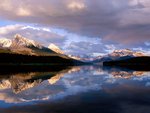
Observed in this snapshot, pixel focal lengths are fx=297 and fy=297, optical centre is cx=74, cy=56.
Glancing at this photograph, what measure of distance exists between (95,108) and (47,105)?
17.5ft

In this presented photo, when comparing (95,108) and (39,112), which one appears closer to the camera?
(39,112)

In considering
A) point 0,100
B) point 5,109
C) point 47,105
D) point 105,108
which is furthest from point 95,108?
point 0,100

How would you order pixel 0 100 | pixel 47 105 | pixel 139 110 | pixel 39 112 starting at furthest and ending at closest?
pixel 0 100, pixel 47 105, pixel 139 110, pixel 39 112

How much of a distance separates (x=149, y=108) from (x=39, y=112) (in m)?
11.5

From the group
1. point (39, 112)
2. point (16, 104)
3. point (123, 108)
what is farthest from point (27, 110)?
point (123, 108)

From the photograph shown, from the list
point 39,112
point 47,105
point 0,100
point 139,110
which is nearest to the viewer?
point 39,112

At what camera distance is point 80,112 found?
2781 cm

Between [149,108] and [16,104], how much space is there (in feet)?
47.6

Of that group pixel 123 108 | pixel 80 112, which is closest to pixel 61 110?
pixel 80 112

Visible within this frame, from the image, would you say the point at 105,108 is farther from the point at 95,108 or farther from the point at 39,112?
the point at 39,112

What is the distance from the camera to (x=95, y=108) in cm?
3045

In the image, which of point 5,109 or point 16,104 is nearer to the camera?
point 5,109

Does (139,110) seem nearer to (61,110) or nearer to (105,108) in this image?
(105,108)

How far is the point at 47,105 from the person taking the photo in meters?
32.1
